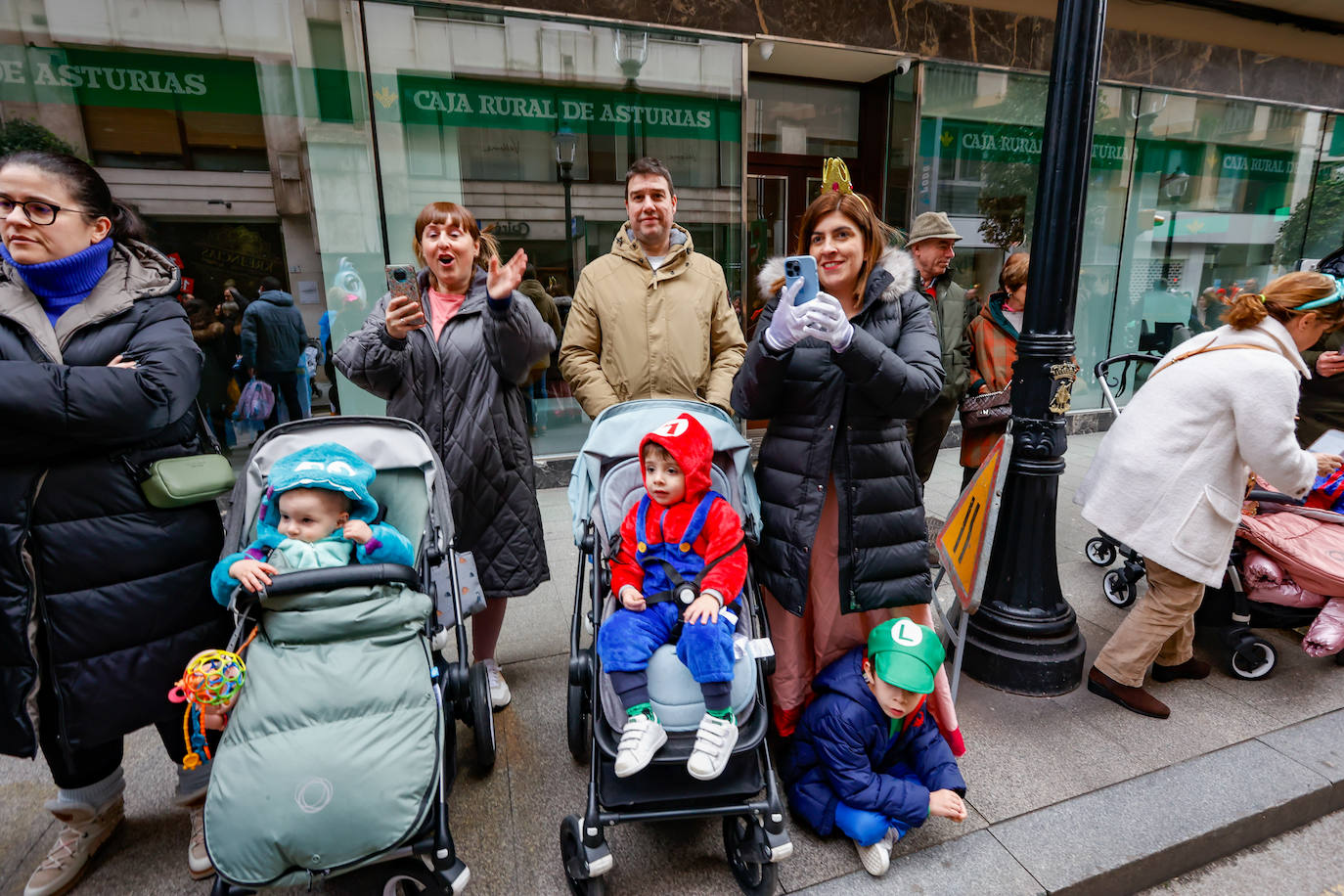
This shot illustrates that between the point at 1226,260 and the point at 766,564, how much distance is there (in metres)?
10.5

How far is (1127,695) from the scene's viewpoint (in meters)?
3.17

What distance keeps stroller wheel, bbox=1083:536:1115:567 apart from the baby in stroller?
448cm

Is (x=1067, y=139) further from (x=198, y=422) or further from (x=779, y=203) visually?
(x=779, y=203)

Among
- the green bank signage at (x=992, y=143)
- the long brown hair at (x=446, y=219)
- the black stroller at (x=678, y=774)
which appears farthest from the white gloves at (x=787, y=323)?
the green bank signage at (x=992, y=143)

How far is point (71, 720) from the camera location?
2.06m

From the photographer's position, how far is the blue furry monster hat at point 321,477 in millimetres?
2131

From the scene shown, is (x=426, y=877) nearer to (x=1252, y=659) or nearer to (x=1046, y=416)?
(x=1046, y=416)

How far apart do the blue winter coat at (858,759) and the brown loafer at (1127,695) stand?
4.28 ft

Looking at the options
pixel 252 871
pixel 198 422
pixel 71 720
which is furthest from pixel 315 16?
pixel 252 871

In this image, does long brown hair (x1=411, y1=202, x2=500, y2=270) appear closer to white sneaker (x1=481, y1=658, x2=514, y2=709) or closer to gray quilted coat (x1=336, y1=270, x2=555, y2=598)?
gray quilted coat (x1=336, y1=270, x2=555, y2=598)

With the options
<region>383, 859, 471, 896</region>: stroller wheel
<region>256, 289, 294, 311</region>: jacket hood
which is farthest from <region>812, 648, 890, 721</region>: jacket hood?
<region>256, 289, 294, 311</region>: jacket hood

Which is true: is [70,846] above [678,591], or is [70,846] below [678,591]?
below

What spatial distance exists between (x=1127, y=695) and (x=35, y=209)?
449 cm

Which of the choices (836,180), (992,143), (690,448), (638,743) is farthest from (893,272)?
(992,143)
